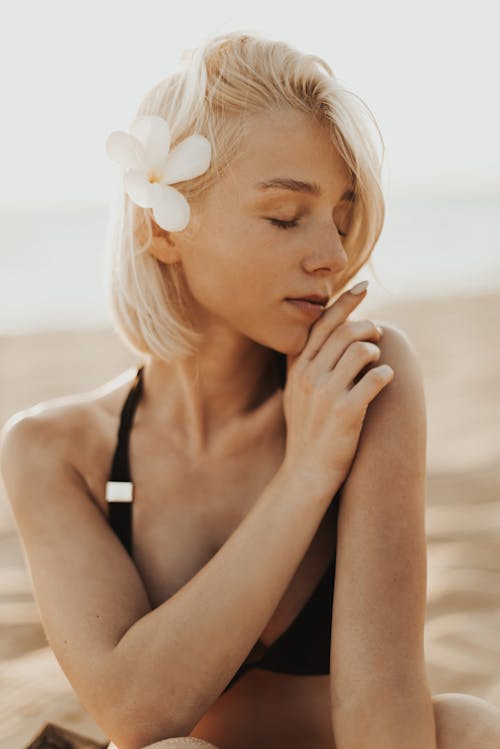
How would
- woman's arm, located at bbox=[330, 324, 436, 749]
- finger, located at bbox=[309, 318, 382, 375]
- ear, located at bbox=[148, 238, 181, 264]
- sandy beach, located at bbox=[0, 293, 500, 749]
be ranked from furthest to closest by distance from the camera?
sandy beach, located at bbox=[0, 293, 500, 749], ear, located at bbox=[148, 238, 181, 264], finger, located at bbox=[309, 318, 382, 375], woman's arm, located at bbox=[330, 324, 436, 749]

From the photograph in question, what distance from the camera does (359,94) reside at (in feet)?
7.65

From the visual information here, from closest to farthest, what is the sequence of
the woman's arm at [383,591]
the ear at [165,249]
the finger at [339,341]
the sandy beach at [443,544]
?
1. the woman's arm at [383,591]
2. the finger at [339,341]
3. the ear at [165,249]
4. the sandy beach at [443,544]

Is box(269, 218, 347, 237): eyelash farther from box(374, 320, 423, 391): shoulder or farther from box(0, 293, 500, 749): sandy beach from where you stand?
box(0, 293, 500, 749): sandy beach

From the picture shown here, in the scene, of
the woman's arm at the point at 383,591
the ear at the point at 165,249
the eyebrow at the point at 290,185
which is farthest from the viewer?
the ear at the point at 165,249

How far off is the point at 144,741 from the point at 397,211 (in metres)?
29.1

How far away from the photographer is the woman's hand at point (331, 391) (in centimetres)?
221

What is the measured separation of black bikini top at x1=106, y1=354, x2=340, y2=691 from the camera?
7.80 feet

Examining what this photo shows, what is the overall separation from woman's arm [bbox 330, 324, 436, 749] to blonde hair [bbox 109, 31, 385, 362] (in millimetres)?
483

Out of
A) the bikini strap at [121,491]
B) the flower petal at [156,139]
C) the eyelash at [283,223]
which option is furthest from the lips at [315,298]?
the bikini strap at [121,491]

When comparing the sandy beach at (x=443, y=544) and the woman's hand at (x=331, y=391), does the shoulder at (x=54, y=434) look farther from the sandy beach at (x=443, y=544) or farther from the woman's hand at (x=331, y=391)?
the sandy beach at (x=443, y=544)

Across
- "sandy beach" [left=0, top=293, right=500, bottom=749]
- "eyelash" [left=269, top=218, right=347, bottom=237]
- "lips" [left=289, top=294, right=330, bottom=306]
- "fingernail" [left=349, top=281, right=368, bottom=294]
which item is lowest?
"sandy beach" [left=0, top=293, right=500, bottom=749]

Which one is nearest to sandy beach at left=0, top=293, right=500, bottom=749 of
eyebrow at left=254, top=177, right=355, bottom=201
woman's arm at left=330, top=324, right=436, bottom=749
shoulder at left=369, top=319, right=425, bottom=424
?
woman's arm at left=330, top=324, right=436, bottom=749

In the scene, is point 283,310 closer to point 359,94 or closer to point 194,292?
point 194,292

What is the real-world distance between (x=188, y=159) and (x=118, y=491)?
832mm
